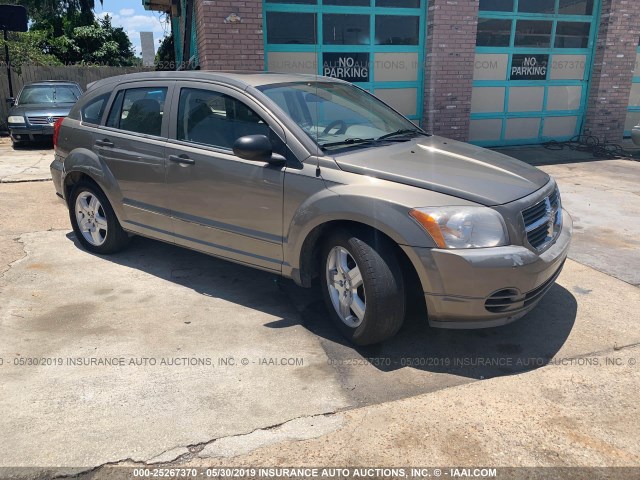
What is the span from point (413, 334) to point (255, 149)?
66.0 inches

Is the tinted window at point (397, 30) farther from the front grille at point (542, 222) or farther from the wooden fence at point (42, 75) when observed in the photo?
the wooden fence at point (42, 75)

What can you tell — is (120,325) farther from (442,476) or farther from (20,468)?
(442,476)

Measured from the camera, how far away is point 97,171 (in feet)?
16.3

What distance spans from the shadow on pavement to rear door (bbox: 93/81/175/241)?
56 centimetres

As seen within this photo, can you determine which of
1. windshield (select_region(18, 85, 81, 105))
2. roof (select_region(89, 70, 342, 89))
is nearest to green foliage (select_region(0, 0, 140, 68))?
windshield (select_region(18, 85, 81, 105))

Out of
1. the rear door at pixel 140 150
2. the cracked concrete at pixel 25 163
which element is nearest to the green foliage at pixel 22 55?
the cracked concrete at pixel 25 163

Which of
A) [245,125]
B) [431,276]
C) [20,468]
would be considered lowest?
[20,468]

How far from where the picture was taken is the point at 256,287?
180 inches

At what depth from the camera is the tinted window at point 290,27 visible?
358 inches

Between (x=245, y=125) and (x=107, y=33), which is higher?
(x=107, y=33)

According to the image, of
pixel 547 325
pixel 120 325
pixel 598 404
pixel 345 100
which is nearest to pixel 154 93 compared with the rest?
pixel 345 100

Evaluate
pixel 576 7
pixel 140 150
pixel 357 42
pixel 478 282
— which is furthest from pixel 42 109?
pixel 478 282

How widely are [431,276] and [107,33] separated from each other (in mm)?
30972

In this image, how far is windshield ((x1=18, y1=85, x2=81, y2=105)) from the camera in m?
13.8
